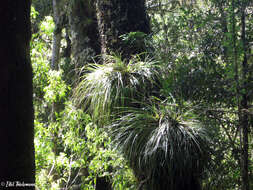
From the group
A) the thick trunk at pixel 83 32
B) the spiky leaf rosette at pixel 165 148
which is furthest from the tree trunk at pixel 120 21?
the spiky leaf rosette at pixel 165 148

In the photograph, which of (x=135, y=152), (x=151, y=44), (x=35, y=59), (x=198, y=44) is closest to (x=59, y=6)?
(x=35, y=59)

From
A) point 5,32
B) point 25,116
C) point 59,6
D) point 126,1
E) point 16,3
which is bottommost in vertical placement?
point 25,116

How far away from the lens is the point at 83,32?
525 centimetres

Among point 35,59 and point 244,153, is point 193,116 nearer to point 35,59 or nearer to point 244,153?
point 244,153

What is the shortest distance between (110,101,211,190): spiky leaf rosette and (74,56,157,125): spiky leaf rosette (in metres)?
0.31

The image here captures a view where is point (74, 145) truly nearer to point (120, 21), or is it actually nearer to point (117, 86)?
point (117, 86)

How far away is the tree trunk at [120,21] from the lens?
12.8ft

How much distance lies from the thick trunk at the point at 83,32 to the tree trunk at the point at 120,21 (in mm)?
989

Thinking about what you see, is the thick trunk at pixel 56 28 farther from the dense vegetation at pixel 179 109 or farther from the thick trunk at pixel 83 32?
the dense vegetation at pixel 179 109

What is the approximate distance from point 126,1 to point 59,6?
10.6ft

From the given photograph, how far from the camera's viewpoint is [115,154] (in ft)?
10.8

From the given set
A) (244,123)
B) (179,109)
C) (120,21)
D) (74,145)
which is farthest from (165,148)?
(120,21)

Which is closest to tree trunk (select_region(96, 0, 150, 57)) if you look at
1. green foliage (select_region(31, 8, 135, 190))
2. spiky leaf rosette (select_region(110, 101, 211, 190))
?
green foliage (select_region(31, 8, 135, 190))

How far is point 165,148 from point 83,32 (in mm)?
3017
